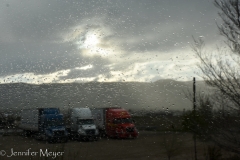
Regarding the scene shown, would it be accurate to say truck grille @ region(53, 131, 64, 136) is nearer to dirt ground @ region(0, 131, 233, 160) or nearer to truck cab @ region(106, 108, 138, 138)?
dirt ground @ region(0, 131, 233, 160)

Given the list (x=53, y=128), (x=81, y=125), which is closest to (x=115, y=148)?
(x=81, y=125)

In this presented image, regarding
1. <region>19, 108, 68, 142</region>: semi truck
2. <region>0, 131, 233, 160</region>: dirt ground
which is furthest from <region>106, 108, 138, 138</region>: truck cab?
<region>19, 108, 68, 142</region>: semi truck

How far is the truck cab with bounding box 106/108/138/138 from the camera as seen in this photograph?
562 cm

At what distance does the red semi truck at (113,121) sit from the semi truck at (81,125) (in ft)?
0.39

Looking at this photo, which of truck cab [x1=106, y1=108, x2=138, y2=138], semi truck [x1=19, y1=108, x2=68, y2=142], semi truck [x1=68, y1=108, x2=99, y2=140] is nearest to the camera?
semi truck [x1=19, y1=108, x2=68, y2=142]

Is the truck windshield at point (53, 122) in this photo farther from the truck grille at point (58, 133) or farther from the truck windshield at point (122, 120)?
the truck windshield at point (122, 120)

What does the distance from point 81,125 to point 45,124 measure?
78cm

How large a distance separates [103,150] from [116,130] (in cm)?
Result: 140

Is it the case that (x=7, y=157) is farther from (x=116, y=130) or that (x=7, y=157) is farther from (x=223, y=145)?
(x=223, y=145)

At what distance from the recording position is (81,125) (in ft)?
20.3

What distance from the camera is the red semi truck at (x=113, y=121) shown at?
5644mm

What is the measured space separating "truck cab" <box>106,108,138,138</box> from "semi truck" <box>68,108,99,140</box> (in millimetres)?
253

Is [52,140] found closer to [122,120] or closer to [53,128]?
[53,128]

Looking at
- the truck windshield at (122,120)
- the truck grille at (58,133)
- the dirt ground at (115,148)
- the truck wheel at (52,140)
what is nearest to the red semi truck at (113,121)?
the truck windshield at (122,120)
